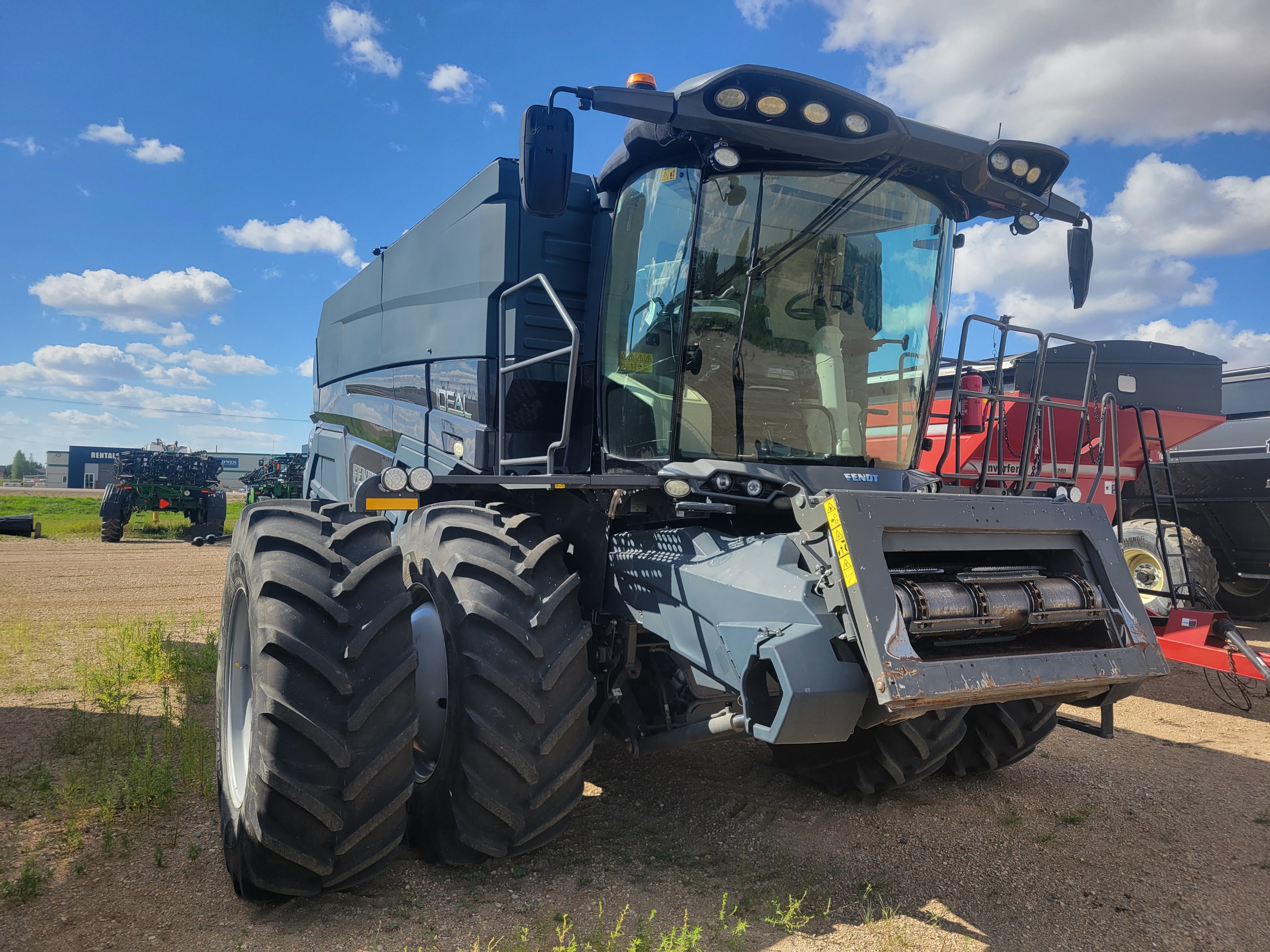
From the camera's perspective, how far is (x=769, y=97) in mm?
3262

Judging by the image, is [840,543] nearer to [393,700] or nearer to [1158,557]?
[393,700]

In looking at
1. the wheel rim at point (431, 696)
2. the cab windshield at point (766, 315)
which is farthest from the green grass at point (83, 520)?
the cab windshield at point (766, 315)

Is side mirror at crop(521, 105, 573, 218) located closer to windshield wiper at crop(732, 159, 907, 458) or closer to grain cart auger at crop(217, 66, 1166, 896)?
grain cart auger at crop(217, 66, 1166, 896)

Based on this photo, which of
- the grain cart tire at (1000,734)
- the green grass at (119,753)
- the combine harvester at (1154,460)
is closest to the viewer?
the green grass at (119,753)

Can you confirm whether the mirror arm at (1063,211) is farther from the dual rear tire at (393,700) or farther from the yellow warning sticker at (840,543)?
the dual rear tire at (393,700)

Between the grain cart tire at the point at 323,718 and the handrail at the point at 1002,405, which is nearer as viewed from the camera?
the grain cart tire at the point at 323,718

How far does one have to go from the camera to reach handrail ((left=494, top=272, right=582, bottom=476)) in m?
3.52

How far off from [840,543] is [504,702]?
4.16ft

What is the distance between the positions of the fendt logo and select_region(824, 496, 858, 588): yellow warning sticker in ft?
6.94

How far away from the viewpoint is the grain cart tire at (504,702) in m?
2.96

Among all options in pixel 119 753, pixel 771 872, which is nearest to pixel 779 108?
pixel 771 872

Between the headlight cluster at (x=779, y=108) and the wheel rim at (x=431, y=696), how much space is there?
2271 mm

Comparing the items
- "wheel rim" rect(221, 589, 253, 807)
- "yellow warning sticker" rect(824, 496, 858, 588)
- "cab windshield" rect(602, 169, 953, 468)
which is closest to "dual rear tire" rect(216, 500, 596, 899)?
"wheel rim" rect(221, 589, 253, 807)

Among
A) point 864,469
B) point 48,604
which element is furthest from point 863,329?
point 48,604
